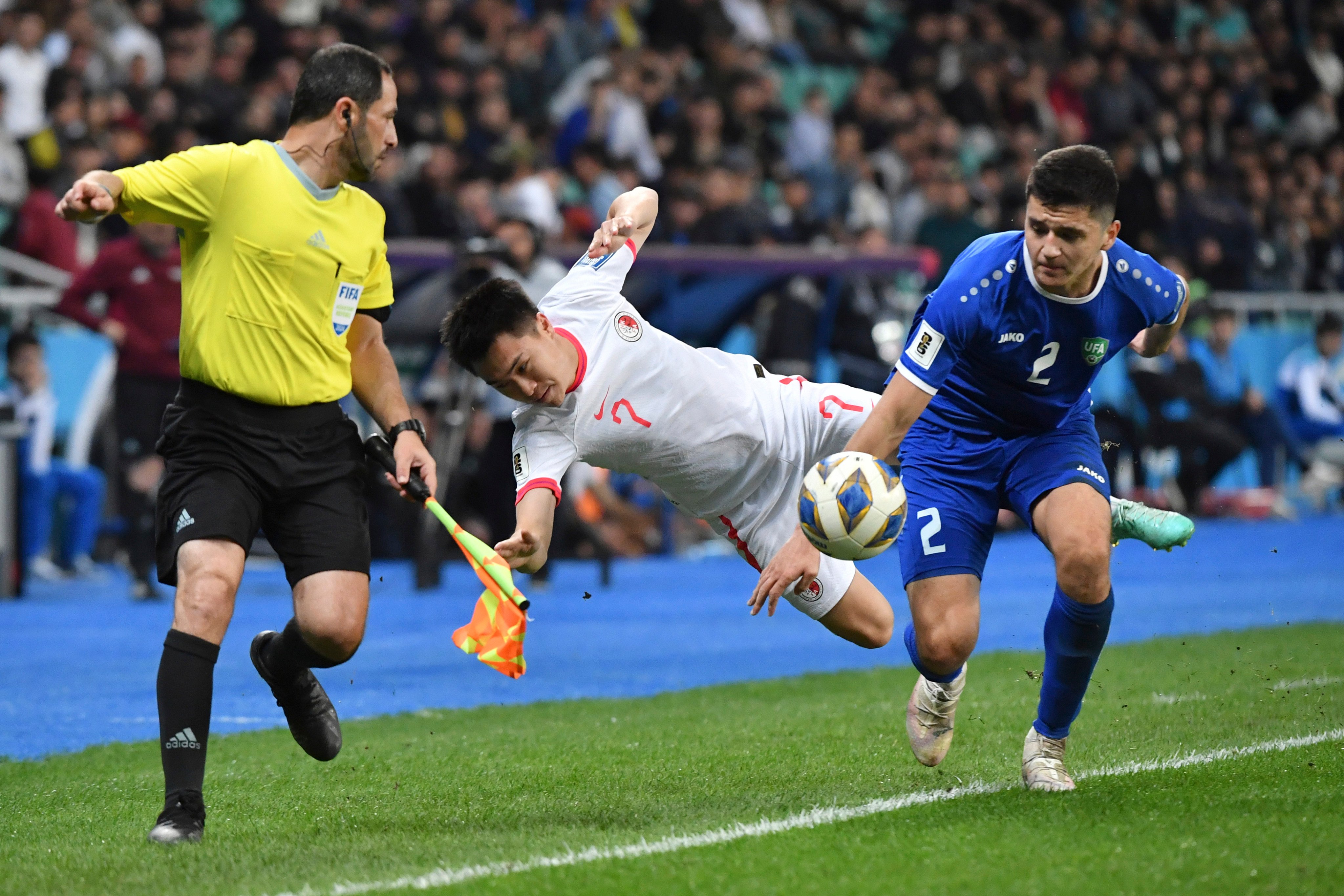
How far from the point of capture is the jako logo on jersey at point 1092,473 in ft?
19.8

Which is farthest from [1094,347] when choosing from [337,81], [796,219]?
[796,219]

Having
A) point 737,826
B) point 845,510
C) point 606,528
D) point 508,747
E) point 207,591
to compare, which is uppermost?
point 845,510

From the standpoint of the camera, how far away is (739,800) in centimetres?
594

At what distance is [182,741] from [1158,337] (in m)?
3.76

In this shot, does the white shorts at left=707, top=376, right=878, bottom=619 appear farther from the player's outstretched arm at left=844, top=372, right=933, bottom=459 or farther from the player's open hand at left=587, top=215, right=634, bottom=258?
the player's open hand at left=587, top=215, right=634, bottom=258

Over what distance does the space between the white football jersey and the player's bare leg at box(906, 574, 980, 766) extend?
2.77 feet

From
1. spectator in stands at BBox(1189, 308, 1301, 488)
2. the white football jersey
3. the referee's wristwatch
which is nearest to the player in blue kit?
the white football jersey

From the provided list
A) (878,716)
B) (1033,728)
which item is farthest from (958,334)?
(878,716)

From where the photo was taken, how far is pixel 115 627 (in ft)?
38.3

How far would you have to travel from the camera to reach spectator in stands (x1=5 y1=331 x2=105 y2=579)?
13398mm

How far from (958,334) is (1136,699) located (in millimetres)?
3062

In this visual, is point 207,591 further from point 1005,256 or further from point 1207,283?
point 1207,283

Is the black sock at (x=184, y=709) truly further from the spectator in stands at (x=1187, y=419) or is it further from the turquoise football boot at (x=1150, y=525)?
the spectator in stands at (x=1187, y=419)

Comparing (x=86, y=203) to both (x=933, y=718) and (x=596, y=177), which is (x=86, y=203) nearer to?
(x=933, y=718)
